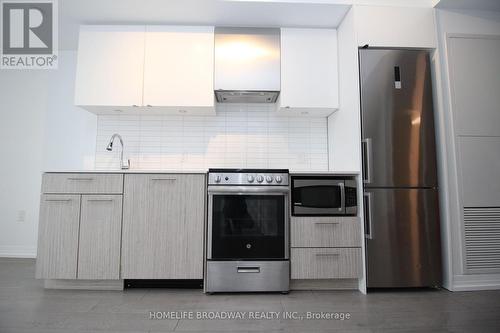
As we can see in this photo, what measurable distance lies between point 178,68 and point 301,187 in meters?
1.58

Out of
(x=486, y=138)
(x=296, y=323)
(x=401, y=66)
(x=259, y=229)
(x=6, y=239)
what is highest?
(x=401, y=66)

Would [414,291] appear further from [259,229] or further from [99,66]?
[99,66]

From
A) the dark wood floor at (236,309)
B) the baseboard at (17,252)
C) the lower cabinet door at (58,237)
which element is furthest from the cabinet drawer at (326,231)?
the baseboard at (17,252)

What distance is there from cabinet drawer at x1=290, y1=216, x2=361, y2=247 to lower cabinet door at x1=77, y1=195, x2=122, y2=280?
1366 mm

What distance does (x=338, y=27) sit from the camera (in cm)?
250

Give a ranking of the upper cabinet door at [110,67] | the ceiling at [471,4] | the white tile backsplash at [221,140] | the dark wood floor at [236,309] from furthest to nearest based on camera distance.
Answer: the white tile backsplash at [221,140]
the upper cabinet door at [110,67]
the ceiling at [471,4]
the dark wood floor at [236,309]

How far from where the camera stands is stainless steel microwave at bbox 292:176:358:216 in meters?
2.06

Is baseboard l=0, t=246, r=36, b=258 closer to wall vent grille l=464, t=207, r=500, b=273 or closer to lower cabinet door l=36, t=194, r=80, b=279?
lower cabinet door l=36, t=194, r=80, b=279

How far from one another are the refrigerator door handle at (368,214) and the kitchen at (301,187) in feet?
0.04

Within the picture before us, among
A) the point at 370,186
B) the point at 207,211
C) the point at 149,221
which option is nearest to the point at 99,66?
the point at 149,221

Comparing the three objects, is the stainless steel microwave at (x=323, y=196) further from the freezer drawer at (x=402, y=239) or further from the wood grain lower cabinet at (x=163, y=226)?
the wood grain lower cabinet at (x=163, y=226)

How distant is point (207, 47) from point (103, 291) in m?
2.27

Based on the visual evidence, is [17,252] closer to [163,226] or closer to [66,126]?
[66,126]

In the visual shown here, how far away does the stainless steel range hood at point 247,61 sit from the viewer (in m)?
2.43
